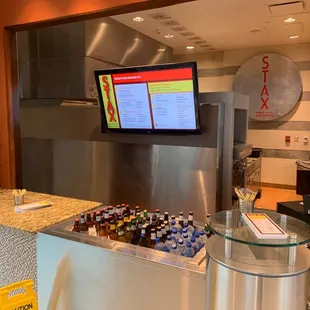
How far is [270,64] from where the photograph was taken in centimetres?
648

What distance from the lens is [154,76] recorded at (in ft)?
10.3

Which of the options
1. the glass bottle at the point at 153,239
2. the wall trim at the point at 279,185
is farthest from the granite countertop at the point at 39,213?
the wall trim at the point at 279,185

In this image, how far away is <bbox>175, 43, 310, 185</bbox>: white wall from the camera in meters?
6.32

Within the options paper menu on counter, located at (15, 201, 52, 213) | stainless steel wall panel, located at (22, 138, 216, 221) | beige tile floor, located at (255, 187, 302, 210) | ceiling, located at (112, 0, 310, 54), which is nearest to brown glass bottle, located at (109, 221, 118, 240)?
paper menu on counter, located at (15, 201, 52, 213)

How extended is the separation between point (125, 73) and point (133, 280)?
231 centimetres

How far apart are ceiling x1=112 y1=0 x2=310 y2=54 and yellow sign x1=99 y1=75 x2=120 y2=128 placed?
1.56m

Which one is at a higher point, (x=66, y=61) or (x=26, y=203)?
(x=66, y=61)

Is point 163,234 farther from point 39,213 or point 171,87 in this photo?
point 171,87

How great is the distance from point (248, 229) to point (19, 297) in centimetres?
115

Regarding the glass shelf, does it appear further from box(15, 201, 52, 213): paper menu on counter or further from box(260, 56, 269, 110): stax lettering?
box(260, 56, 269, 110): stax lettering

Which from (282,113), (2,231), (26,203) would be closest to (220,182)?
(26,203)

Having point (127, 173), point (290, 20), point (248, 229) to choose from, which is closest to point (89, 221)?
point (248, 229)

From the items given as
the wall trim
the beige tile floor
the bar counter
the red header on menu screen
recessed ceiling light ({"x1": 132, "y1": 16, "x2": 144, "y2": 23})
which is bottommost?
the beige tile floor

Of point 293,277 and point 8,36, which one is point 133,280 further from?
point 8,36
